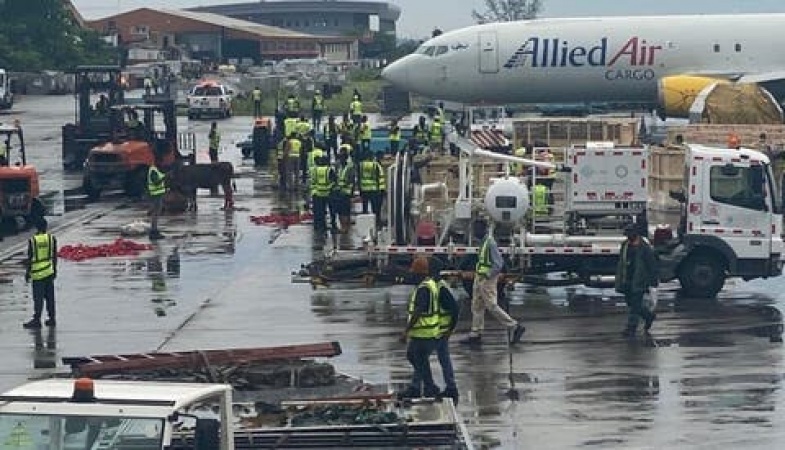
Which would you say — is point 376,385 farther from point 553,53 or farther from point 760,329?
point 553,53

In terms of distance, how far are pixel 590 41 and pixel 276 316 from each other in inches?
1135

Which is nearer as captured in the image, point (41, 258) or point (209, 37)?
point (41, 258)

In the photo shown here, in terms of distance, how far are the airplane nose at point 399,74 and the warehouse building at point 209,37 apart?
78.8 meters

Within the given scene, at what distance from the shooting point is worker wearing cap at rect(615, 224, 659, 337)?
22.1m

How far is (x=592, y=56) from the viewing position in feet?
169

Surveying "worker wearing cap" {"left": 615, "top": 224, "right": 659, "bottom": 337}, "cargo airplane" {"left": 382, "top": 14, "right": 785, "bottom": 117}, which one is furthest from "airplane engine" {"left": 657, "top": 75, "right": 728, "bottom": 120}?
"worker wearing cap" {"left": 615, "top": 224, "right": 659, "bottom": 337}

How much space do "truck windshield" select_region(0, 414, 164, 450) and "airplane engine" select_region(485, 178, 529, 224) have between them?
13695mm

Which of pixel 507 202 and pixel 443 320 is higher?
pixel 507 202

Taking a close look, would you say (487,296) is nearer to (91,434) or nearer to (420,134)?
(91,434)

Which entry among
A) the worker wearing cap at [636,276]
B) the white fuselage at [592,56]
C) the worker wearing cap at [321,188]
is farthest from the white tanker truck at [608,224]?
the white fuselage at [592,56]

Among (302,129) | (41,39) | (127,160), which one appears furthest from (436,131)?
(41,39)

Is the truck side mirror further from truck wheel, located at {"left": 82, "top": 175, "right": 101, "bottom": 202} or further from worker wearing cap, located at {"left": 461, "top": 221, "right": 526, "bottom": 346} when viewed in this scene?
truck wheel, located at {"left": 82, "top": 175, "right": 101, "bottom": 202}

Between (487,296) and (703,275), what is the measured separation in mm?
4261

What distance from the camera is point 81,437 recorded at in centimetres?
1090
